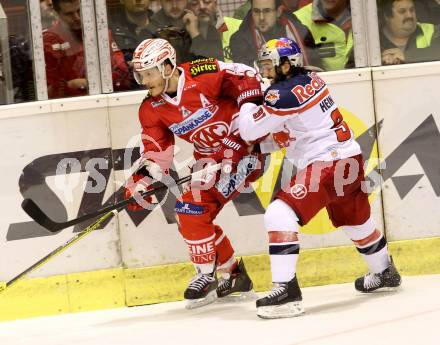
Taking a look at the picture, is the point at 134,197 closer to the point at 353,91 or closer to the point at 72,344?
the point at 72,344

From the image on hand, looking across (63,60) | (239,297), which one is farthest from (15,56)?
(239,297)

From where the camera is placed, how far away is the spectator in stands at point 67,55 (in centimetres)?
525

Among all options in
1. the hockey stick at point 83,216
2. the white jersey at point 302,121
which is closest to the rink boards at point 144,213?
the hockey stick at point 83,216

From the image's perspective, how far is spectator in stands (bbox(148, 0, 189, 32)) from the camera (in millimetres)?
5293

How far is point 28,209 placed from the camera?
4.65 m

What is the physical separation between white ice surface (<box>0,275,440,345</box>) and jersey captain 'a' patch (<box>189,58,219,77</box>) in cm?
113

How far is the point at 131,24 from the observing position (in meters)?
5.30

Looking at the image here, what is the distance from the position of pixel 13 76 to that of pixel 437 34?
217 centimetres

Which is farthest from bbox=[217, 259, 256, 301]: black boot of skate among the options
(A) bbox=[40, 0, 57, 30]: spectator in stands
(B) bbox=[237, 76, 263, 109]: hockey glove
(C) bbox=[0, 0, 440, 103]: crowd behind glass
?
(A) bbox=[40, 0, 57, 30]: spectator in stands

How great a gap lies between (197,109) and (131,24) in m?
0.66

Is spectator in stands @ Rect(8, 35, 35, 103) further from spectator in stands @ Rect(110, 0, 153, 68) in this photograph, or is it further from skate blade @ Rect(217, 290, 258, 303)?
skate blade @ Rect(217, 290, 258, 303)

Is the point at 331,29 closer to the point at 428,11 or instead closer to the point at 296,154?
the point at 428,11

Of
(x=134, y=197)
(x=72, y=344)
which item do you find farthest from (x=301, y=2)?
(x=72, y=344)

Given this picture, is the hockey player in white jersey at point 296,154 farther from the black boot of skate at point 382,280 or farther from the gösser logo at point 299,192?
the black boot of skate at point 382,280
